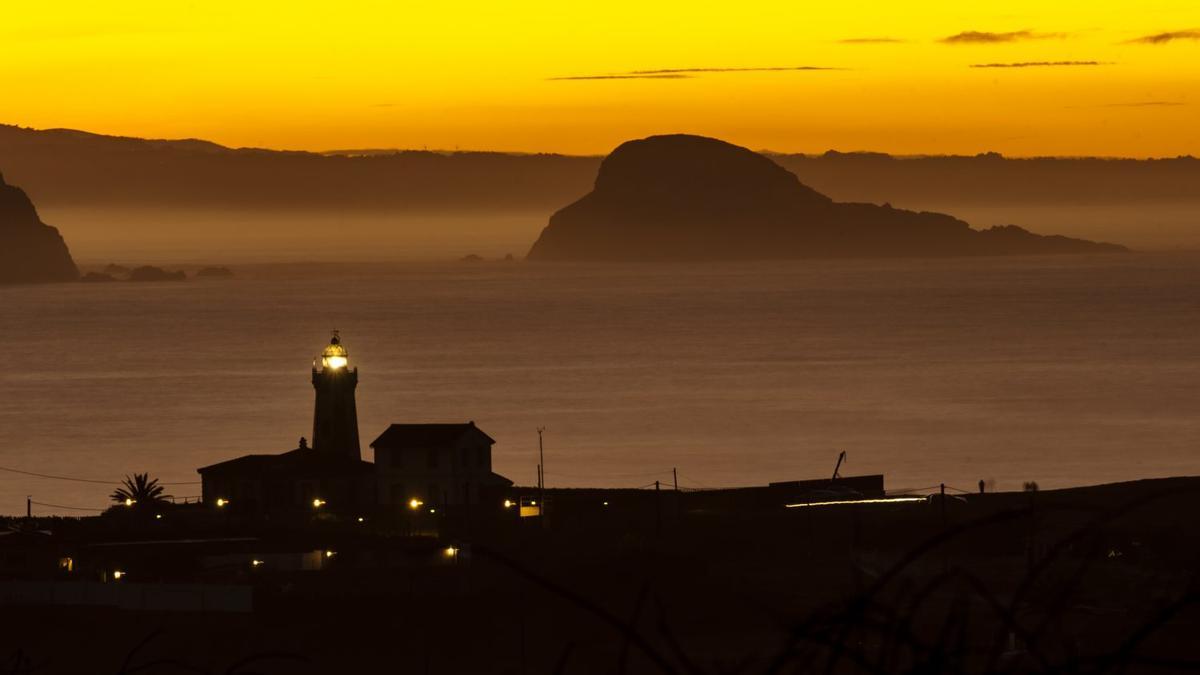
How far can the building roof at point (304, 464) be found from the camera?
53.6 m

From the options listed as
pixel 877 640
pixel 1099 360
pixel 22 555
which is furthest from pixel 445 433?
pixel 1099 360

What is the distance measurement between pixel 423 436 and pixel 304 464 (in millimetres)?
2937

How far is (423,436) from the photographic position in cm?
5331

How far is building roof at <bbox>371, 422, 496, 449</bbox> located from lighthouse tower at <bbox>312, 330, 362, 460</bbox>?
1.59m

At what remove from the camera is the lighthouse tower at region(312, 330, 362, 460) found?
2148 inches

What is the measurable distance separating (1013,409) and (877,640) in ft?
295

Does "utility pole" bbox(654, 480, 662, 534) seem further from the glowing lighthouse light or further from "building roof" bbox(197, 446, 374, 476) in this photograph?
the glowing lighthouse light

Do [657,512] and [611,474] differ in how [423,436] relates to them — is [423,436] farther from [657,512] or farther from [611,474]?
[611,474]

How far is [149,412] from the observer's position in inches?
5148

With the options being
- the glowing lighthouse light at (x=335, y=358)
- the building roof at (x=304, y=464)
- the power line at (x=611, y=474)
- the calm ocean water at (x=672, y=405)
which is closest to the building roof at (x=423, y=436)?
the building roof at (x=304, y=464)

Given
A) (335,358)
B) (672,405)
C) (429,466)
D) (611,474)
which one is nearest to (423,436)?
(429,466)

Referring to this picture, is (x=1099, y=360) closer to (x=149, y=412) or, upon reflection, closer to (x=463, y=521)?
(x=149, y=412)

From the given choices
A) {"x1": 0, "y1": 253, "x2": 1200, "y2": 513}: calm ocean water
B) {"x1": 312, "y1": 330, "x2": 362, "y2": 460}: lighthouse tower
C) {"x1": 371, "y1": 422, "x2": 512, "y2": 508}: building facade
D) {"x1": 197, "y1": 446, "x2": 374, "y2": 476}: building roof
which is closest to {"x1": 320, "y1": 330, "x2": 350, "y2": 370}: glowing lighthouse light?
{"x1": 312, "y1": 330, "x2": 362, "y2": 460}: lighthouse tower

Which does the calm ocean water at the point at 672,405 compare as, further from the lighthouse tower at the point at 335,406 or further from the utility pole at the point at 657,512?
the utility pole at the point at 657,512
